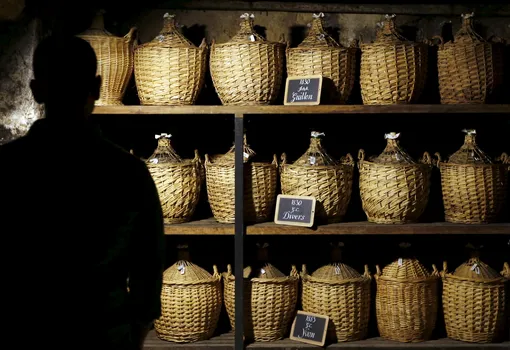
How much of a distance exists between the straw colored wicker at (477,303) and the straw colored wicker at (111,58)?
169 cm

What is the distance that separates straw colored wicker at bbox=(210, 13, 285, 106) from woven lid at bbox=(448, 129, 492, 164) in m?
0.85

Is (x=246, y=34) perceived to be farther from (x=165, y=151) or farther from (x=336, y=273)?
(x=336, y=273)

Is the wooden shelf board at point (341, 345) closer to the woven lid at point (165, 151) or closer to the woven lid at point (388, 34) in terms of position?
the woven lid at point (165, 151)

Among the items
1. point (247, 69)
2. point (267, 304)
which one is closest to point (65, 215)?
point (247, 69)

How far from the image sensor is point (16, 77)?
9.20ft

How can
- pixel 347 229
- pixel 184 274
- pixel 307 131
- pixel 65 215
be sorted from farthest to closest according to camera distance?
pixel 307 131
pixel 184 274
pixel 347 229
pixel 65 215

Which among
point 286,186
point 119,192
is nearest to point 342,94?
point 286,186

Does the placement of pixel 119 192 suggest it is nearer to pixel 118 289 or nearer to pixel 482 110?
pixel 118 289

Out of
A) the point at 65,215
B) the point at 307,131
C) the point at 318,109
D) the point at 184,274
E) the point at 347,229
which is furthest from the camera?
the point at 307,131

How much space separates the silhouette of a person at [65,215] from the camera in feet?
4.44

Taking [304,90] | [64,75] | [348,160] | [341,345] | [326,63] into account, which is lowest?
[341,345]

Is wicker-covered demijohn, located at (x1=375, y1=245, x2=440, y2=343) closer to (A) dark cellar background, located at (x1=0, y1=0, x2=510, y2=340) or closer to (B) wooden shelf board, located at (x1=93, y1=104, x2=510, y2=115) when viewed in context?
(A) dark cellar background, located at (x1=0, y1=0, x2=510, y2=340)

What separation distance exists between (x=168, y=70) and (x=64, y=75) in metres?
1.33

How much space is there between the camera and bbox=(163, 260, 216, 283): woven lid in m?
2.78
